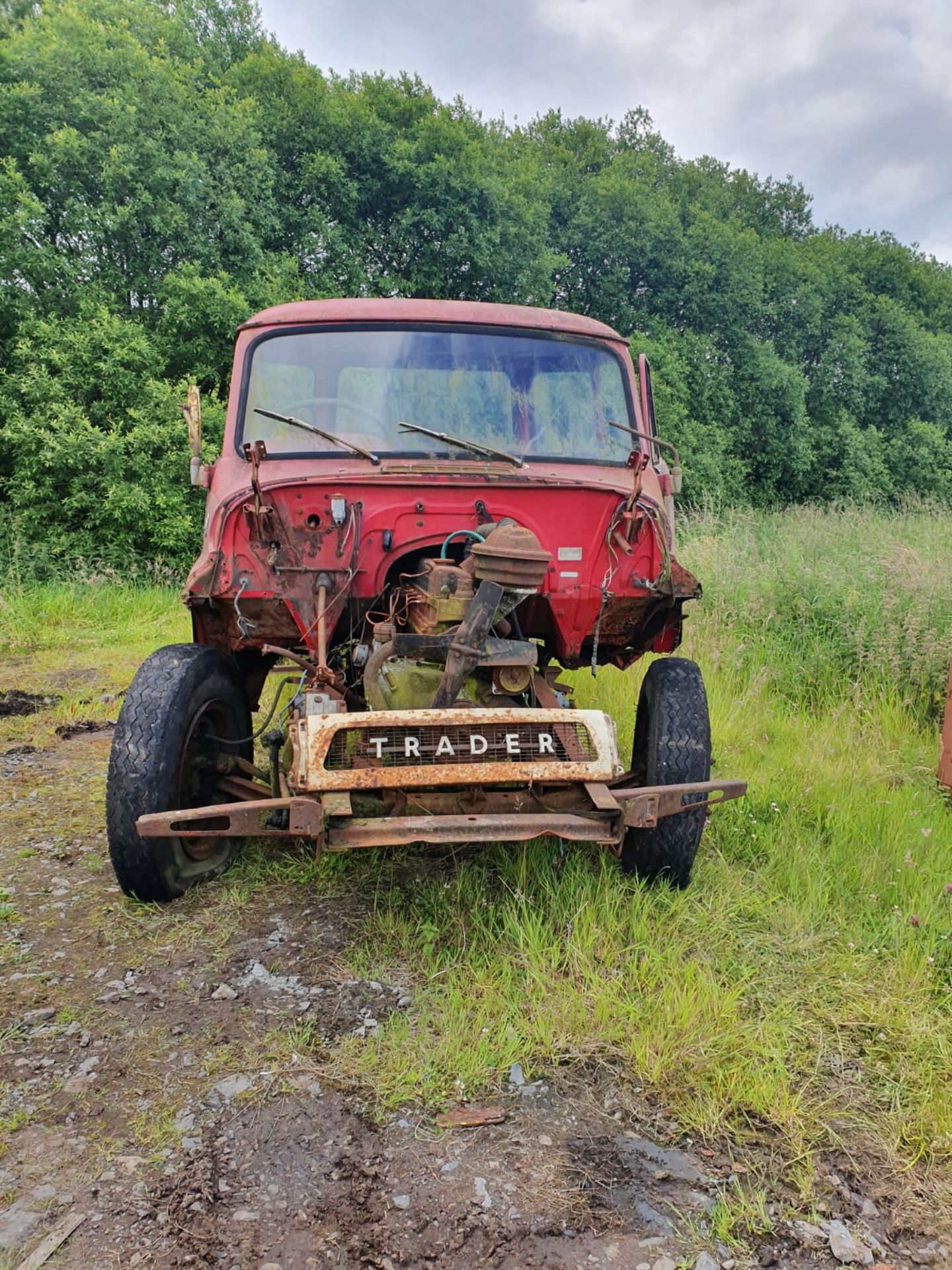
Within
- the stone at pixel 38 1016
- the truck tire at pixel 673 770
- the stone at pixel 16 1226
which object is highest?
the truck tire at pixel 673 770

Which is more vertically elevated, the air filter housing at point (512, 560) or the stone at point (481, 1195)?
the air filter housing at point (512, 560)

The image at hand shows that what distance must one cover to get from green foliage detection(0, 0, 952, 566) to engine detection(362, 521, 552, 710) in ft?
27.0

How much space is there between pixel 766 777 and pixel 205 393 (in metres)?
10.8

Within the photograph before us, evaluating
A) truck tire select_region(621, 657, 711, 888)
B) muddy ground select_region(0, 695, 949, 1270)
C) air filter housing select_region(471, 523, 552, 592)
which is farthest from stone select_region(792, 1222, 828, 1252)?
air filter housing select_region(471, 523, 552, 592)

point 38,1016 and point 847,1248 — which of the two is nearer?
point 847,1248

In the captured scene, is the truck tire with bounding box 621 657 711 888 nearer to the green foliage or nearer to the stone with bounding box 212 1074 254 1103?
the stone with bounding box 212 1074 254 1103

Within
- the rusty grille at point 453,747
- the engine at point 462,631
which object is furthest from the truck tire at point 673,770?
the engine at point 462,631

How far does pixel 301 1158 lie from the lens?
82.4 inches

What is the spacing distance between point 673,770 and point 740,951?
2.18 ft

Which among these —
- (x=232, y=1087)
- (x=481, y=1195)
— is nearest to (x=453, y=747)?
(x=232, y=1087)

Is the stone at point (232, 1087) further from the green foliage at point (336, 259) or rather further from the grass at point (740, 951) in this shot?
the green foliage at point (336, 259)

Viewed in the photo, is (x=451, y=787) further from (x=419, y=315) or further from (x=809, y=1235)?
(x=419, y=315)

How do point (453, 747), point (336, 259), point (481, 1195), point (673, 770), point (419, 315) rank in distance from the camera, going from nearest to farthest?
1. point (481, 1195)
2. point (453, 747)
3. point (673, 770)
4. point (419, 315)
5. point (336, 259)

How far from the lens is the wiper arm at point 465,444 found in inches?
143
